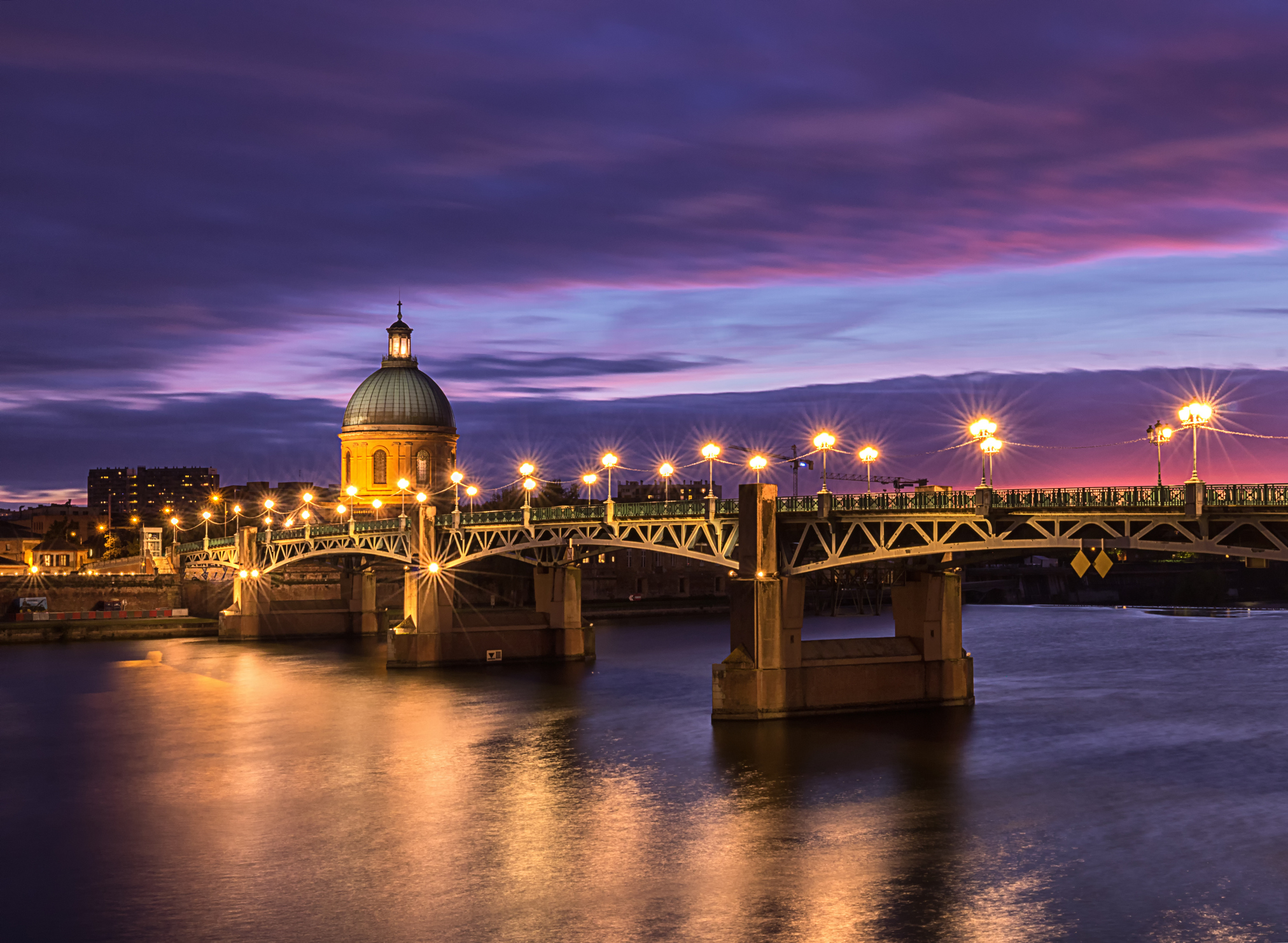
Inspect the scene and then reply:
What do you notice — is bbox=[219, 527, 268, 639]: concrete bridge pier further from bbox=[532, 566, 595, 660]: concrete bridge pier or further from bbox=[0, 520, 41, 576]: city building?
bbox=[0, 520, 41, 576]: city building

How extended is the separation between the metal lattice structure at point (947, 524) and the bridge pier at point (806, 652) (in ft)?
3.98

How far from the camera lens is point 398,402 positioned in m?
140

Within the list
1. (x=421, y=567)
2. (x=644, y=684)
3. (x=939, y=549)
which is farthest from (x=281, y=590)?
(x=939, y=549)

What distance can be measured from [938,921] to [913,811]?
10735mm

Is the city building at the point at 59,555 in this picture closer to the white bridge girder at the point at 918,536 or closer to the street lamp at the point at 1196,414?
the white bridge girder at the point at 918,536

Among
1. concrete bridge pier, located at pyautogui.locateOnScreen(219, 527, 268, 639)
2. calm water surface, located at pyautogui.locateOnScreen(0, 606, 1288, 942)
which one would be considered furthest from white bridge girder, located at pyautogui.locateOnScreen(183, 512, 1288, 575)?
concrete bridge pier, located at pyautogui.locateOnScreen(219, 527, 268, 639)

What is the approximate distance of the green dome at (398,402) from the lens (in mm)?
139250

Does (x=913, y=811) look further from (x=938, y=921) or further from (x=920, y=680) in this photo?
(x=920, y=680)

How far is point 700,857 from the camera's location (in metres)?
35.7

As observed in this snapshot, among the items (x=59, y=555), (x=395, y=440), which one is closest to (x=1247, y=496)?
(x=395, y=440)

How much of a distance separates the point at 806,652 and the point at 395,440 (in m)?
88.9

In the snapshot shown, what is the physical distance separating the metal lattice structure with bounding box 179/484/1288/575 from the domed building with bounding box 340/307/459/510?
61.4m

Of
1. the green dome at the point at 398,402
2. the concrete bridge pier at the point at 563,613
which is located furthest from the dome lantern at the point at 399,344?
the concrete bridge pier at the point at 563,613

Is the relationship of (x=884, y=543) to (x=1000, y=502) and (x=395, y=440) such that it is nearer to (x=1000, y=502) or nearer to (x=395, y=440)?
(x=1000, y=502)
